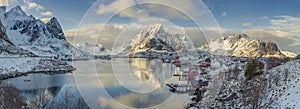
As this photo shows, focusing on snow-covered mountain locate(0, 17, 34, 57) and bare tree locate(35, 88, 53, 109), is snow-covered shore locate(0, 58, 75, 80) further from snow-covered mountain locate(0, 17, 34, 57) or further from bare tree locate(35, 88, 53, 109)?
bare tree locate(35, 88, 53, 109)

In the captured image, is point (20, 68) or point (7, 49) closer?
point (20, 68)

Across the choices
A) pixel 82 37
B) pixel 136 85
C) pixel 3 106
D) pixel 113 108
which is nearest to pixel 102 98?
pixel 113 108

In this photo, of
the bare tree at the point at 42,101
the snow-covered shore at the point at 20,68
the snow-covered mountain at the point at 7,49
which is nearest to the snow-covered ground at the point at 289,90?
the bare tree at the point at 42,101

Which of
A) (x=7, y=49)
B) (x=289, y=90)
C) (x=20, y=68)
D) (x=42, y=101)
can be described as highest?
(x=7, y=49)

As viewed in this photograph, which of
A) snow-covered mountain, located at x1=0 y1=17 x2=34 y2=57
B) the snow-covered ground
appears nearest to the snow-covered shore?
snow-covered mountain, located at x1=0 y1=17 x2=34 y2=57

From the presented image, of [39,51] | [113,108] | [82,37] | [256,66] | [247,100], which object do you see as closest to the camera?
[82,37]

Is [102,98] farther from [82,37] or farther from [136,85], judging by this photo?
[82,37]

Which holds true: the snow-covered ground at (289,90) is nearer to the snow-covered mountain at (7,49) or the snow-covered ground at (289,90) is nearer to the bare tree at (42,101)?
the bare tree at (42,101)

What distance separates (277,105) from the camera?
59.7ft

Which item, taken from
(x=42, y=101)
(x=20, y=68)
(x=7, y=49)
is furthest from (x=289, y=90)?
(x=7, y=49)

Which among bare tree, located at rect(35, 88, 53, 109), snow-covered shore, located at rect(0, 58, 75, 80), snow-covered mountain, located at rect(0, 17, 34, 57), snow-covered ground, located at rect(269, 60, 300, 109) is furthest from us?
snow-covered mountain, located at rect(0, 17, 34, 57)

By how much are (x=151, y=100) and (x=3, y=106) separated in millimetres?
16821

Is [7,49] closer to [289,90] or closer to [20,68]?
[20,68]

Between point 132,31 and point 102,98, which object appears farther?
point 102,98
